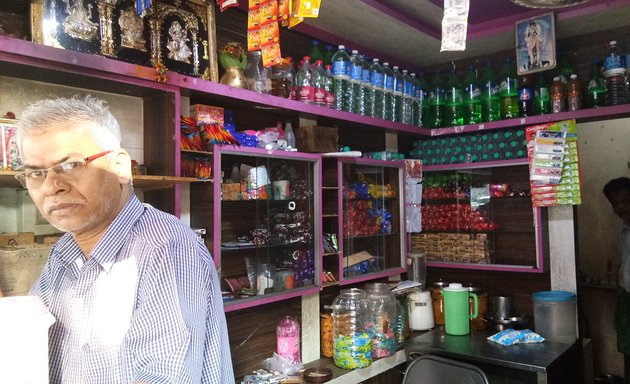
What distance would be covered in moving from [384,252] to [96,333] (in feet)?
9.65

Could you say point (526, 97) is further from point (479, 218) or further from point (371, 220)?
point (371, 220)

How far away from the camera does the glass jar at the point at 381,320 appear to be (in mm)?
3271

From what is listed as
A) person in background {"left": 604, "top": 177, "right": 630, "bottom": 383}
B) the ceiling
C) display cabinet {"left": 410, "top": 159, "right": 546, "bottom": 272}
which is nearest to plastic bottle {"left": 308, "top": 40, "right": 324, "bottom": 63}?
the ceiling

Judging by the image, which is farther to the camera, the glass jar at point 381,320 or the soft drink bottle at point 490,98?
the soft drink bottle at point 490,98

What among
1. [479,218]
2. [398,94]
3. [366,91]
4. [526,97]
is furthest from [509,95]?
[366,91]

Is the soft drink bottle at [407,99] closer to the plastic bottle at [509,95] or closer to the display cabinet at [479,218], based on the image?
the display cabinet at [479,218]

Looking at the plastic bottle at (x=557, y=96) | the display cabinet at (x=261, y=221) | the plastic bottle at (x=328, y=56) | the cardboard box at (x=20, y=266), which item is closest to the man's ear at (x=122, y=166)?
the cardboard box at (x=20, y=266)

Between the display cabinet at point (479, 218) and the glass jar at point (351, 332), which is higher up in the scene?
the display cabinet at point (479, 218)

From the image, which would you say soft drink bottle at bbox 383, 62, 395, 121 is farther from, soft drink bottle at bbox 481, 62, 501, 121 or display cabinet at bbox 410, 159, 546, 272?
soft drink bottle at bbox 481, 62, 501, 121

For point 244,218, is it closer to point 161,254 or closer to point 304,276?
point 304,276

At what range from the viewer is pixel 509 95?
12.9ft

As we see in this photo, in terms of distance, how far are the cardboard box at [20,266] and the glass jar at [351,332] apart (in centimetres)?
185

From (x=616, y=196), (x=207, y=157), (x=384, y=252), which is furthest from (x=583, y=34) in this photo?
(x=207, y=157)

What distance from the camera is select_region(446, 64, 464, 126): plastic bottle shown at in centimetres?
423
